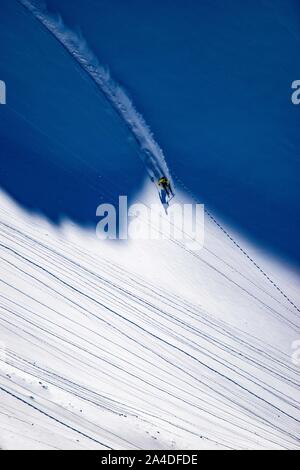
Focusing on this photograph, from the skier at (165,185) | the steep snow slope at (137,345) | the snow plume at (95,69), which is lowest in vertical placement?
the steep snow slope at (137,345)

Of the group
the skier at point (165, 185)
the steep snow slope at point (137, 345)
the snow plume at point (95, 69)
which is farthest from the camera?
the snow plume at point (95, 69)

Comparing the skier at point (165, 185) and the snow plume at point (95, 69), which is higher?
the snow plume at point (95, 69)

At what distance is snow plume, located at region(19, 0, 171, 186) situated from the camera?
26.5ft

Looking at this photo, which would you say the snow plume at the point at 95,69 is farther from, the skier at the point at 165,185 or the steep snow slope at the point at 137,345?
the steep snow slope at the point at 137,345

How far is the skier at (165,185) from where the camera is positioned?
7907 millimetres

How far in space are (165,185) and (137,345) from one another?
236 centimetres

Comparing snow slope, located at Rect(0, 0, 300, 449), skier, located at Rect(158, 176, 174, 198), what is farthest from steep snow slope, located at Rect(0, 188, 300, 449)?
skier, located at Rect(158, 176, 174, 198)

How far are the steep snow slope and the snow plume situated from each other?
69.5 inches

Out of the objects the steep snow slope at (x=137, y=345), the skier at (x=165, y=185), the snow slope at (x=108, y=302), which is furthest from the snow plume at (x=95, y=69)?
the steep snow slope at (x=137, y=345)

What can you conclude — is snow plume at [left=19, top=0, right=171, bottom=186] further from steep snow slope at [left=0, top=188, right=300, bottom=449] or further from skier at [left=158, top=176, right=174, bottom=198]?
steep snow slope at [left=0, top=188, right=300, bottom=449]

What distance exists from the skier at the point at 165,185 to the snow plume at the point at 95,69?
442 mm

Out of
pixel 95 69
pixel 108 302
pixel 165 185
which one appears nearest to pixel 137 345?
pixel 108 302

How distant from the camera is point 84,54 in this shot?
8141 mm
